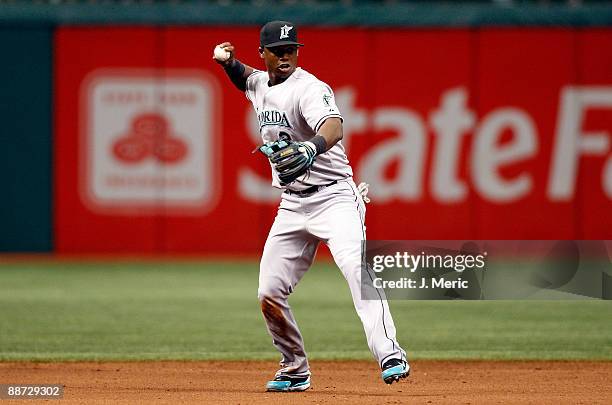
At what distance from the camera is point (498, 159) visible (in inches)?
659

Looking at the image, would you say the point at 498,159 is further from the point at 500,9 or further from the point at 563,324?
the point at 563,324

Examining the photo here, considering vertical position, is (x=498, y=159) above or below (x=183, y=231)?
above

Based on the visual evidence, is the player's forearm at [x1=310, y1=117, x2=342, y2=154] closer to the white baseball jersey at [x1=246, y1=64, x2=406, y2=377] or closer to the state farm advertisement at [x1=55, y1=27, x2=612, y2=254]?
the white baseball jersey at [x1=246, y1=64, x2=406, y2=377]

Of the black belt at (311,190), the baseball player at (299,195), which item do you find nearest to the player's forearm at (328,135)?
the baseball player at (299,195)

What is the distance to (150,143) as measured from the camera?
55.0 ft

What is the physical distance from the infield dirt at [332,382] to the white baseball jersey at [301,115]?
4.06 ft

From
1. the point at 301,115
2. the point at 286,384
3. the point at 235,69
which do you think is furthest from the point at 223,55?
the point at 286,384

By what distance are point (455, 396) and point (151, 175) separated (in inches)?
405

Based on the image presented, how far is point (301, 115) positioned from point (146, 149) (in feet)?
33.2

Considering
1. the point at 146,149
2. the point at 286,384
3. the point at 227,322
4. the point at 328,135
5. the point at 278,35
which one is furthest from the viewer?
the point at 146,149

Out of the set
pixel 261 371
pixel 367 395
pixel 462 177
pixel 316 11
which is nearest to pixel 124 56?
pixel 316 11

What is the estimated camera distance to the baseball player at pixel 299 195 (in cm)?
657

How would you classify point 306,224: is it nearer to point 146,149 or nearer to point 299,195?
point 299,195

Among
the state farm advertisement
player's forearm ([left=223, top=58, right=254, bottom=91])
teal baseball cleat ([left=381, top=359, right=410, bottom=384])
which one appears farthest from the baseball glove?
the state farm advertisement
